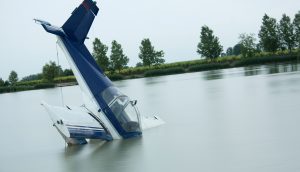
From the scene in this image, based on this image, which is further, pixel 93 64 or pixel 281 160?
pixel 93 64

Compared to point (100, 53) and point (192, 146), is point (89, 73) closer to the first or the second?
point (192, 146)

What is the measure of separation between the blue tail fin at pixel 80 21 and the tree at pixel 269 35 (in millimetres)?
79072

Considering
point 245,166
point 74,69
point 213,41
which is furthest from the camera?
point 213,41

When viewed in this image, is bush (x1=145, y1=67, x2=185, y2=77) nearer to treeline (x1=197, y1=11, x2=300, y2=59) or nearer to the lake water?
treeline (x1=197, y1=11, x2=300, y2=59)

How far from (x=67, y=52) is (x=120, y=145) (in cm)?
368

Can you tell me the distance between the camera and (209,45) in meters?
106

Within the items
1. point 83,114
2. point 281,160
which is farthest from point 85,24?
point 281,160

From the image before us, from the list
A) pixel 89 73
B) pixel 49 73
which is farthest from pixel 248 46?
pixel 89 73

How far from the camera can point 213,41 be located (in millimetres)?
106875

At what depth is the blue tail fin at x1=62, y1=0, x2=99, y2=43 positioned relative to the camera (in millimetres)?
16875

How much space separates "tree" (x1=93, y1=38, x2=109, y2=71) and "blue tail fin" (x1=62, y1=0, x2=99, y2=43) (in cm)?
9341

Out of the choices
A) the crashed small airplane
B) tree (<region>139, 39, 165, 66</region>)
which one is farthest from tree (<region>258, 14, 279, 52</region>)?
the crashed small airplane

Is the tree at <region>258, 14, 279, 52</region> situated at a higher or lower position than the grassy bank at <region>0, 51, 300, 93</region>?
higher

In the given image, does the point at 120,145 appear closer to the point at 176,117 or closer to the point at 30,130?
the point at 176,117
